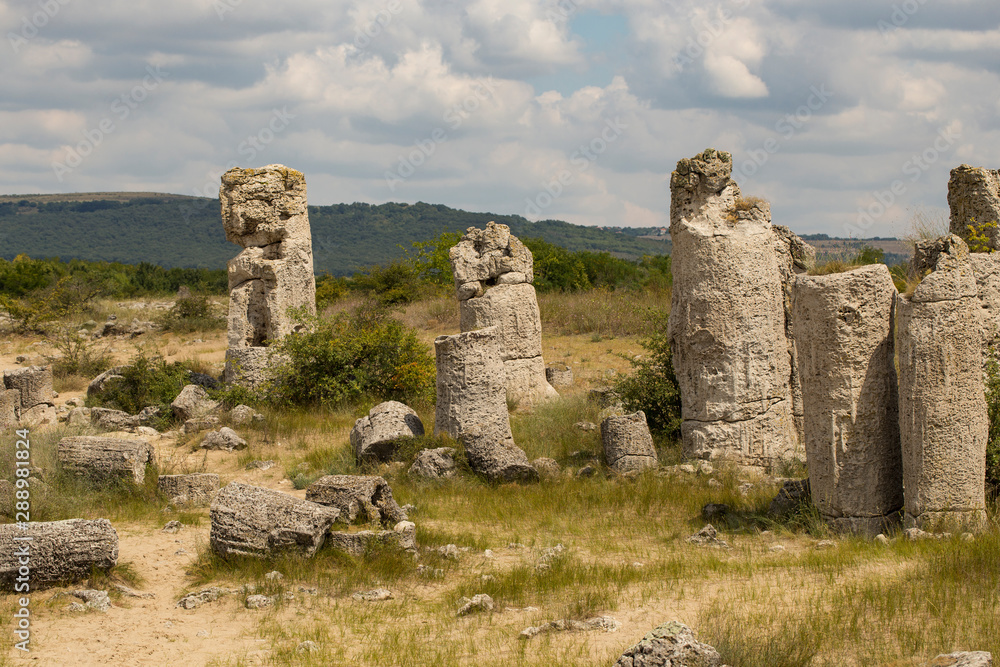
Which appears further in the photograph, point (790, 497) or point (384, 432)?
point (384, 432)

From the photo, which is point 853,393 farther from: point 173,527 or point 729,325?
point 173,527

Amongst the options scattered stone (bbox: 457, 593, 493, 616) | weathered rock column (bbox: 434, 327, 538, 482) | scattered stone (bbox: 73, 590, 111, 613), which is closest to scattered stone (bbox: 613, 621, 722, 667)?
scattered stone (bbox: 457, 593, 493, 616)

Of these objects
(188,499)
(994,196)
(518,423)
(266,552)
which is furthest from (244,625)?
(994,196)

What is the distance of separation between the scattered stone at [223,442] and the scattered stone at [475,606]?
6.35 meters

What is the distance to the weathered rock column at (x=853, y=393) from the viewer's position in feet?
23.8

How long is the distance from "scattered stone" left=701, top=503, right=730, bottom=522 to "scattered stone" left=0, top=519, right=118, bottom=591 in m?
5.37

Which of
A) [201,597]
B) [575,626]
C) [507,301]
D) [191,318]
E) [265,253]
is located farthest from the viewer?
[191,318]

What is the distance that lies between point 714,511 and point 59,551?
19.2 feet

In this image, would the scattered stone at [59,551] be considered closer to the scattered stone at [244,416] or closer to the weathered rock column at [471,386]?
the weathered rock column at [471,386]

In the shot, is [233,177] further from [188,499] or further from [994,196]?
[994,196]

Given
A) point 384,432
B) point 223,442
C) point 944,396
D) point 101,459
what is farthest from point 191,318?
point 944,396

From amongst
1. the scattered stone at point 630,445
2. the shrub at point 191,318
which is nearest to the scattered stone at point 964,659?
the scattered stone at point 630,445

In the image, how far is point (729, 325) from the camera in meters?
9.76

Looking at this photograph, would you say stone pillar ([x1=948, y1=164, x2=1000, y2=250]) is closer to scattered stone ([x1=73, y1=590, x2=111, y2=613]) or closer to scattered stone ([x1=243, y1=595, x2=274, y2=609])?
scattered stone ([x1=243, y1=595, x2=274, y2=609])
